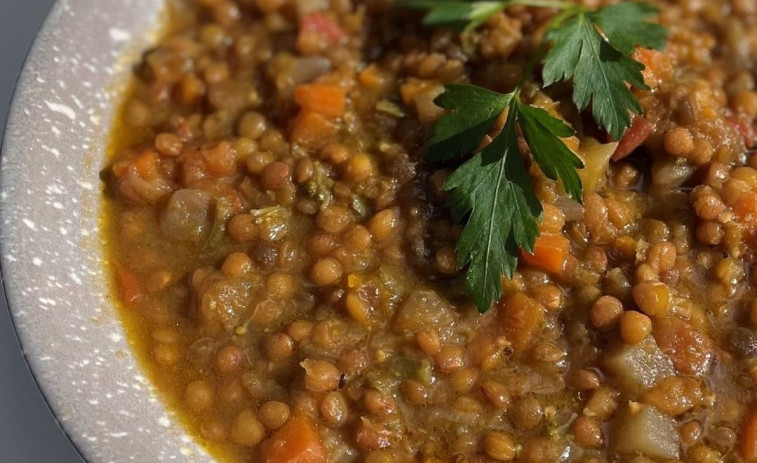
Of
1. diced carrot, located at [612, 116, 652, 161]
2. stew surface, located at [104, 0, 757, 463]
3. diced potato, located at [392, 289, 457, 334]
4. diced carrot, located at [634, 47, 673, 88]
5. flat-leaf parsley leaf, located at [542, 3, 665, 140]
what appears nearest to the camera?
stew surface, located at [104, 0, 757, 463]

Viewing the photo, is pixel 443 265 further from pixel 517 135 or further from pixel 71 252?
pixel 71 252

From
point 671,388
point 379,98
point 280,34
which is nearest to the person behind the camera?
point 671,388

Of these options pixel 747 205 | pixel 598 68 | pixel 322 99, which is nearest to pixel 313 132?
pixel 322 99

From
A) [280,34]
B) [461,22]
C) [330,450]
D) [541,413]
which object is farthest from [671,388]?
[280,34]

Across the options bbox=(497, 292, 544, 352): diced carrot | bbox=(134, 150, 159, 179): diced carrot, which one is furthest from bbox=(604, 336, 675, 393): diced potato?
bbox=(134, 150, 159, 179): diced carrot

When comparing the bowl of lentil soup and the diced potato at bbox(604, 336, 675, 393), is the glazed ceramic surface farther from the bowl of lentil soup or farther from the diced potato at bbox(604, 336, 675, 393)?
the diced potato at bbox(604, 336, 675, 393)

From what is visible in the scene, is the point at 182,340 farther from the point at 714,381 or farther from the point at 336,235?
the point at 714,381

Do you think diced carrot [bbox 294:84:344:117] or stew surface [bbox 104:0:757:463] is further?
diced carrot [bbox 294:84:344:117]
